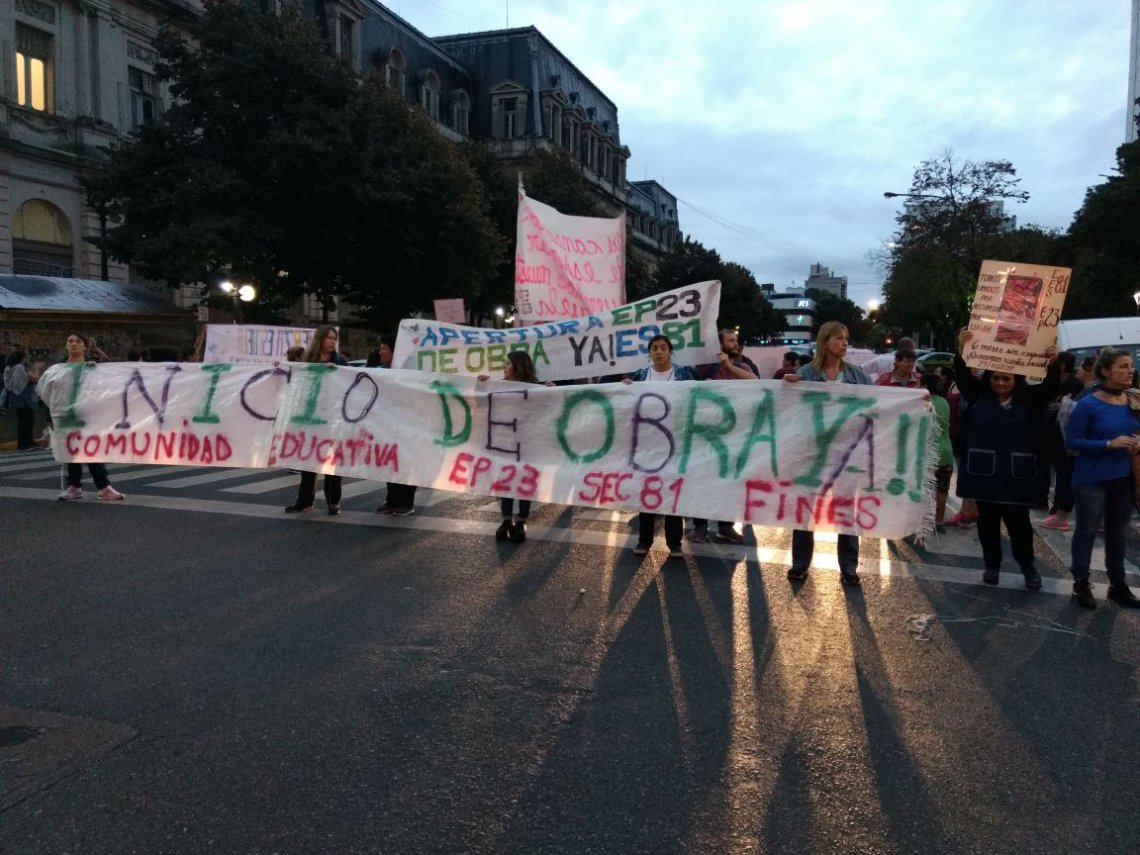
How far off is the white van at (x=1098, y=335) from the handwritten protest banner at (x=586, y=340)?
7357mm

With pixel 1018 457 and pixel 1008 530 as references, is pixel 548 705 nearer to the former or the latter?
pixel 1018 457

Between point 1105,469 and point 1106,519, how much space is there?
0.42 metres

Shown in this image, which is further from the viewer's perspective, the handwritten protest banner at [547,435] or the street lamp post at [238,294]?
the street lamp post at [238,294]

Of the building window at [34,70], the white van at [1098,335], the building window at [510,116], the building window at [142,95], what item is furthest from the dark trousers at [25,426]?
the building window at [510,116]

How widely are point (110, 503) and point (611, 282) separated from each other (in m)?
6.50

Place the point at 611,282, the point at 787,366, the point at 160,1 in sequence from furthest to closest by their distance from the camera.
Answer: the point at 160,1, the point at 787,366, the point at 611,282

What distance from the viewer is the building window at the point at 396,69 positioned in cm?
4569

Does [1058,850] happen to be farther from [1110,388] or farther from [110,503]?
[110,503]

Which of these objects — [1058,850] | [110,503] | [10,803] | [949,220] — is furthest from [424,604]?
[949,220]

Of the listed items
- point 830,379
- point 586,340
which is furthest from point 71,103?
point 830,379

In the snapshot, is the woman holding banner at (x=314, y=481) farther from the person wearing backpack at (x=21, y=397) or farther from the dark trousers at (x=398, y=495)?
the person wearing backpack at (x=21, y=397)

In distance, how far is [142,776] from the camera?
3.30 m

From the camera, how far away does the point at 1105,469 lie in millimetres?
5660

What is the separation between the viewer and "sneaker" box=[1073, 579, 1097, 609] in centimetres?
573
